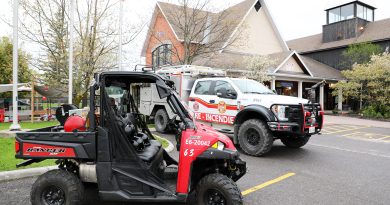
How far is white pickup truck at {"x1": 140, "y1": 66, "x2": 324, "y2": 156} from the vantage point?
7289mm

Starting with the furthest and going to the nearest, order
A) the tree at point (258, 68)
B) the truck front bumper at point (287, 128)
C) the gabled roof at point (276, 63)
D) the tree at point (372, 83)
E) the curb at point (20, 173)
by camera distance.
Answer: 1. the tree at point (372, 83)
2. the gabled roof at point (276, 63)
3. the tree at point (258, 68)
4. the truck front bumper at point (287, 128)
5. the curb at point (20, 173)

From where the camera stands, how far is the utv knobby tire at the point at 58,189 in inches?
151

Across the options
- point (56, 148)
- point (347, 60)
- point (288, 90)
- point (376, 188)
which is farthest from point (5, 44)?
point (347, 60)

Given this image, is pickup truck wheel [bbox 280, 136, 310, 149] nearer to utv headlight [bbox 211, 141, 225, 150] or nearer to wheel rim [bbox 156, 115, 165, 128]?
wheel rim [bbox 156, 115, 165, 128]

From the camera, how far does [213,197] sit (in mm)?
3906

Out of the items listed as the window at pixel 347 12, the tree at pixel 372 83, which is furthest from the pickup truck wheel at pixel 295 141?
the window at pixel 347 12

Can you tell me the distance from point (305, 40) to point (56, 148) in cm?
3947

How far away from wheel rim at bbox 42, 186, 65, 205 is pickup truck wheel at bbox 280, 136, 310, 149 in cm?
673

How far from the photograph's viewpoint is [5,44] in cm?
2811

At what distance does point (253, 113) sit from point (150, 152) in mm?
4216

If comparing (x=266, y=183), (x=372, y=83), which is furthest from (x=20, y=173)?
(x=372, y=83)

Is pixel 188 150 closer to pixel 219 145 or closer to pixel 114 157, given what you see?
pixel 219 145

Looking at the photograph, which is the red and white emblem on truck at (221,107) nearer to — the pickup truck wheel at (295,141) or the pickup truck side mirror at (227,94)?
the pickup truck side mirror at (227,94)

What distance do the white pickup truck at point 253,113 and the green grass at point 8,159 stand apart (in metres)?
2.83
